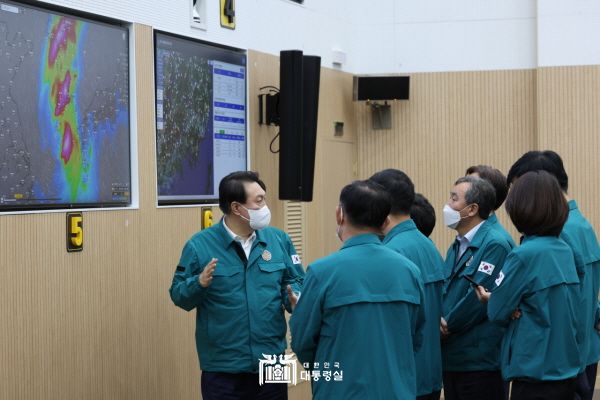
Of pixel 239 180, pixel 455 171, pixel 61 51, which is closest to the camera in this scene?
pixel 239 180

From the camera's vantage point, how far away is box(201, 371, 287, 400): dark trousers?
16.2 ft

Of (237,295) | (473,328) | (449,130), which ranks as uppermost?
(449,130)

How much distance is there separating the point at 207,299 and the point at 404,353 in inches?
54.9

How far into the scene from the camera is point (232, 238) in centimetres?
499

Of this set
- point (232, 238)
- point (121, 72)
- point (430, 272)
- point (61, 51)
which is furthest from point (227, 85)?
point (430, 272)

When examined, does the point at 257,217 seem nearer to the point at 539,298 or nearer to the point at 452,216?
the point at 452,216

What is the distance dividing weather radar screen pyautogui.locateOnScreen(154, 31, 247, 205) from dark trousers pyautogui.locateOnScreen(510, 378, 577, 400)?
2.81 meters

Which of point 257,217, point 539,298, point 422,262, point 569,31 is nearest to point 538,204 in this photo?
point 539,298

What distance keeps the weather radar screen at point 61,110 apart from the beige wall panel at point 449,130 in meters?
3.73

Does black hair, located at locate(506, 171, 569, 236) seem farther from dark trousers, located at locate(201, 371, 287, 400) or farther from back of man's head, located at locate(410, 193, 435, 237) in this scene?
dark trousers, located at locate(201, 371, 287, 400)

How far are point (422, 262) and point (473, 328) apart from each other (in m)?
0.55

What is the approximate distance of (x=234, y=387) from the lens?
4.95 meters

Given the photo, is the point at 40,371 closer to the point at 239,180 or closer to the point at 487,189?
the point at 239,180

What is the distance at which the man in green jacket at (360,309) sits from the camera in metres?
3.77
